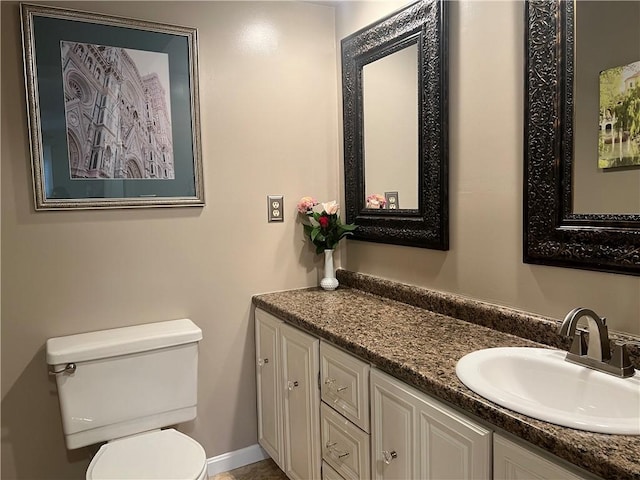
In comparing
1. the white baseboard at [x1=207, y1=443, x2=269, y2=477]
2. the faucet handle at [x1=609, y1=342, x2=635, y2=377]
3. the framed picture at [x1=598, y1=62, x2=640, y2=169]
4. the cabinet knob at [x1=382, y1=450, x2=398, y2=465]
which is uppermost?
the framed picture at [x1=598, y1=62, x2=640, y2=169]

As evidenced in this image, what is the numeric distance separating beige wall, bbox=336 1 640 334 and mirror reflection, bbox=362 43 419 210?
20 centimetres

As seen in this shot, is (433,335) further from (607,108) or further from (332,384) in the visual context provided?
(607,108)

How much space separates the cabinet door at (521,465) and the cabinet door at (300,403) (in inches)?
31.1

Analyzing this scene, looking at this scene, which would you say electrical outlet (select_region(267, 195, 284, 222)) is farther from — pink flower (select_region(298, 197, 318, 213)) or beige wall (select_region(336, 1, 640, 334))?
beige wall (select_region(336, 1, 640, 334))

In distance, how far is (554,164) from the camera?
1354 mm

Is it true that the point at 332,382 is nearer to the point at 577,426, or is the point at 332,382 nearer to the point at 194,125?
the point at 577,426

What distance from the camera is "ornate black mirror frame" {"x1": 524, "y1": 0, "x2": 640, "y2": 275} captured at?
1263 millimetres

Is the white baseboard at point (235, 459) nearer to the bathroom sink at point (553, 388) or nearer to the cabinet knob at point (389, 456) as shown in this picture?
the cabinet knob at point (389, 456)

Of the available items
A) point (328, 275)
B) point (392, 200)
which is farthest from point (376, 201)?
point (328, 275)

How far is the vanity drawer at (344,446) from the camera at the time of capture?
1.47m

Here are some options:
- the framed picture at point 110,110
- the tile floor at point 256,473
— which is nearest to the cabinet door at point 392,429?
the tile floor at point 256,473

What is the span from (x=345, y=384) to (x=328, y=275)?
80 cm

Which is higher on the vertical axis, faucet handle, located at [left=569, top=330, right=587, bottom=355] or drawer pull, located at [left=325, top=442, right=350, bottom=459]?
faucet handle, located at [left=569, top=330, right=587, bottom=355]

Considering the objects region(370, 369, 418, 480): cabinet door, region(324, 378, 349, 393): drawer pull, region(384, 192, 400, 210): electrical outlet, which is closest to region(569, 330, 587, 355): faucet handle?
region(370, 369, 418, 480): cabinet door
